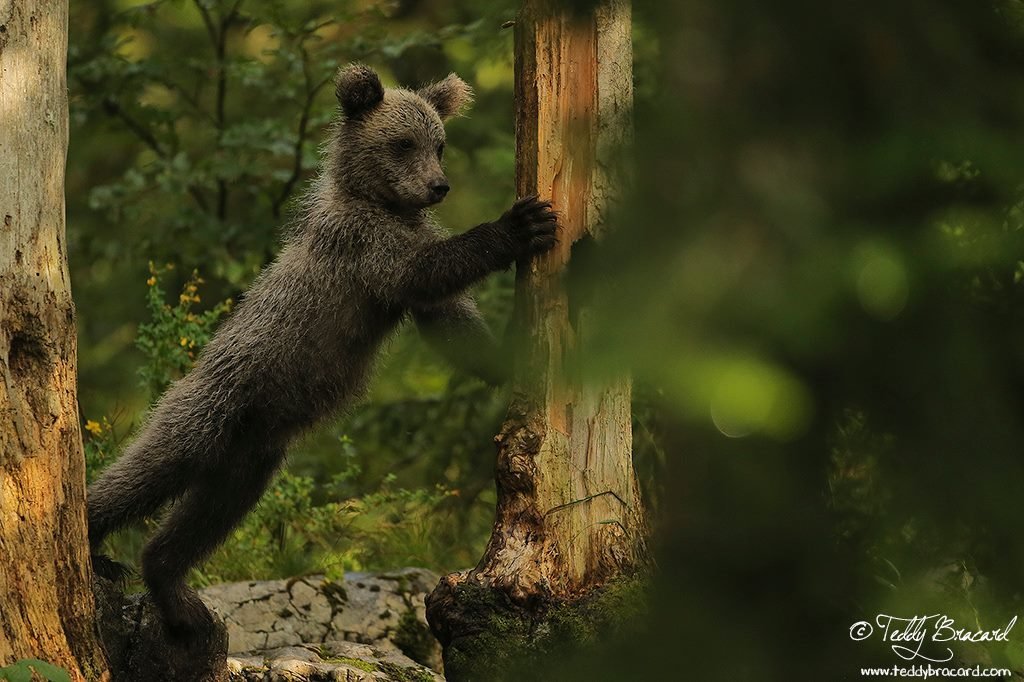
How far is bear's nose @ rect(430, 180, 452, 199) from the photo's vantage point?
5.64 m

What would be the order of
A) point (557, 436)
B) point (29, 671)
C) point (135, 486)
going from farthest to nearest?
1. point (135, 486)
2. point (557, 436)
3. point (29, 671)

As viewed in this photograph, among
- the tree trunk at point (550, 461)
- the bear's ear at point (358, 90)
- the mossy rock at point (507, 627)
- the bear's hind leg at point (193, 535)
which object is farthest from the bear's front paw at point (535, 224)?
the bear's hind leg at point (193, 535)

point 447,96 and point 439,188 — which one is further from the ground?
point 447,96

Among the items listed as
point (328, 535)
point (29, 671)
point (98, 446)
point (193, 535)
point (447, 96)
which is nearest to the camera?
point (29, 671)

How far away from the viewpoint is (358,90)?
587 centimetres

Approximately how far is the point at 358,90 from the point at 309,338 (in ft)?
4.45

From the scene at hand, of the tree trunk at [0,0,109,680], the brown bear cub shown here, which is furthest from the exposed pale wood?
the tree trunk at [0,0,109,680]

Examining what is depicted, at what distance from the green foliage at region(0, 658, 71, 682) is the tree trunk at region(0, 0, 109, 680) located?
1.12 feet

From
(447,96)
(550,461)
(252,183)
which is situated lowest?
(550,461)

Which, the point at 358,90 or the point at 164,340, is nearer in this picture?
the point at 358,90

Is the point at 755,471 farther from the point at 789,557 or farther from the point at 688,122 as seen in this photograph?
the point at 688,122

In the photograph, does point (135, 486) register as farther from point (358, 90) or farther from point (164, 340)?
point (358, 90)

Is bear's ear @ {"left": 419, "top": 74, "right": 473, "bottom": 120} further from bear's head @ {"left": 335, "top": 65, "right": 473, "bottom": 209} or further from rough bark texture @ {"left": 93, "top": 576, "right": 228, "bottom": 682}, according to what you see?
rough bark texture @ {"left": 93, "top": 576, "right": 228, "bottom": 682}

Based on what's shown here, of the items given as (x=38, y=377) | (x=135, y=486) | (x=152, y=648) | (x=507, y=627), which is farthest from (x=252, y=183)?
(x=507, y=627)
